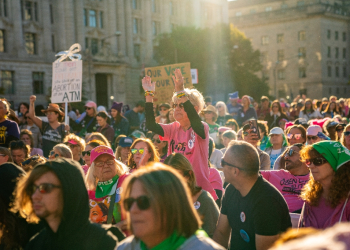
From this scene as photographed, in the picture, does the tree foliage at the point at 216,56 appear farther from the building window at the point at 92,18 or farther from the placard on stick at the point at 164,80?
the placard on stick at the point at 164,80

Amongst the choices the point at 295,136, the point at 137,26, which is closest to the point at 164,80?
the point at 295,136

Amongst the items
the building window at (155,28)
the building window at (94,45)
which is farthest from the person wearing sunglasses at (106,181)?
the building window at (155,28)

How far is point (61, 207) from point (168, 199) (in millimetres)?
930

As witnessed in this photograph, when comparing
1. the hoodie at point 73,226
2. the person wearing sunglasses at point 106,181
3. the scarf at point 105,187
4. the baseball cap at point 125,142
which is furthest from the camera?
the baseball cap at point 125,142

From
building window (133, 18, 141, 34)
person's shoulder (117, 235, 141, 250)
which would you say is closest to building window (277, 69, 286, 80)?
building window (133, 18, 141, 34)

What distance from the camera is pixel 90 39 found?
165ft

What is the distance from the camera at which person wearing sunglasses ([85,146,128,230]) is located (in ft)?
14.1

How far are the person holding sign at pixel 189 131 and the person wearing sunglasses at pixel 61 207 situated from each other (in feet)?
6.97

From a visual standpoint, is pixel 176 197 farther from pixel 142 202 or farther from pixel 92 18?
pixel 92 18

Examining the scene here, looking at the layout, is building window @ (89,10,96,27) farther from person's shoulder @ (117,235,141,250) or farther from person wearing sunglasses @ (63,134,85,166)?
person's shoulder @ (117,235,141,250)

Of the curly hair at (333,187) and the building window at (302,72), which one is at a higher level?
the building window at (302,72)

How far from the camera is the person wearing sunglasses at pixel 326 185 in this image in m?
3.61

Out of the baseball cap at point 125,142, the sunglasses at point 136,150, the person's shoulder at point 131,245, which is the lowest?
the person's shoulder at point 131,245

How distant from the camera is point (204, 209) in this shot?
4148mm
